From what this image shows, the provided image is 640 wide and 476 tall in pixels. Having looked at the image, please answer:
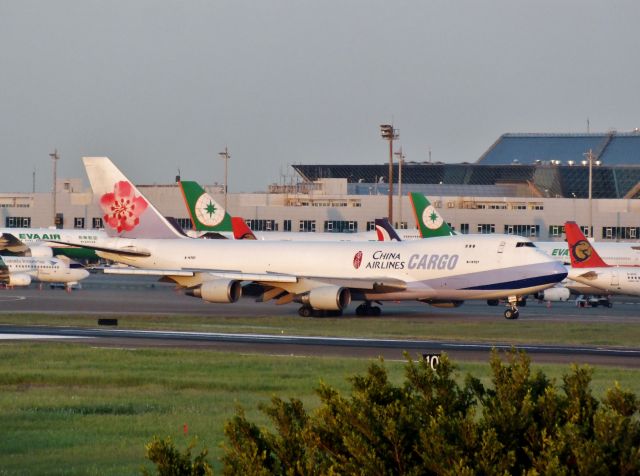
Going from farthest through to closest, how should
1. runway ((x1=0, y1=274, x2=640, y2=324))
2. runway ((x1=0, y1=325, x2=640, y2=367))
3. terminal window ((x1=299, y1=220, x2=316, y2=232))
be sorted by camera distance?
terminal window ((x1=299, y1=220, x2=316, y2=232)), runway ((x1=0, y1=274, x2=640, y2=324)), runway ((x1=0, y1=325, x2=640, y2=367))

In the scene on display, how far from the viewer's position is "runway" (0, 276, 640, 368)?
111 feet

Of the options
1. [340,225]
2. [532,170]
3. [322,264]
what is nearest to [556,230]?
[340,225]

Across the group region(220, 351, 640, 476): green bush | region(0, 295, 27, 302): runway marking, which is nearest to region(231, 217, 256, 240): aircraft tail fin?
region(0, 295, 27, 302): runway marking

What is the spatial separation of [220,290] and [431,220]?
38177mm

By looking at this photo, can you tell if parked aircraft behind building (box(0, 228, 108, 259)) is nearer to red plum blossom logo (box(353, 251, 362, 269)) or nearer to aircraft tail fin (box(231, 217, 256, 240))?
aircraft tail fin (box(231, 217, 256, 240))

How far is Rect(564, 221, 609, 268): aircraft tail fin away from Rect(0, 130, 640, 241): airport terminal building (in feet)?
126

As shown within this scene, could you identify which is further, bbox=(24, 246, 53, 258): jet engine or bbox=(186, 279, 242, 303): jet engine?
bbox=(24, 246, 53, 258): jet engine

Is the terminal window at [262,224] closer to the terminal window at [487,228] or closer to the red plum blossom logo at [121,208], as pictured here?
the terminal window at [487,228]

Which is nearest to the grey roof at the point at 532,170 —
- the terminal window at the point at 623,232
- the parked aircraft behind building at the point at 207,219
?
the terminal window at the point at 623,232

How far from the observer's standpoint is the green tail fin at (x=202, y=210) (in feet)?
310

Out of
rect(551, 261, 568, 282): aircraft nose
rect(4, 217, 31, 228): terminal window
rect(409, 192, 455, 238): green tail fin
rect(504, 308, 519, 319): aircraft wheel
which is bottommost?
rect(504, 308, 519, 319): aircraft wheel

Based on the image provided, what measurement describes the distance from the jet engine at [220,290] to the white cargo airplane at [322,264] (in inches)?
1.7

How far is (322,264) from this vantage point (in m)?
56.6

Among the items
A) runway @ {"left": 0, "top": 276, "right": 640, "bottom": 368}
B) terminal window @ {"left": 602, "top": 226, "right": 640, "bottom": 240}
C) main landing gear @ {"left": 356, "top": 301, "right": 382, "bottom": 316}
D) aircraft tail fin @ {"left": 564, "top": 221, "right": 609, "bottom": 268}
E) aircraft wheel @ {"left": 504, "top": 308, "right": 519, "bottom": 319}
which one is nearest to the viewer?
runway @ {"left": 0, "top": 276, "right": 640, "bottom": 368}
